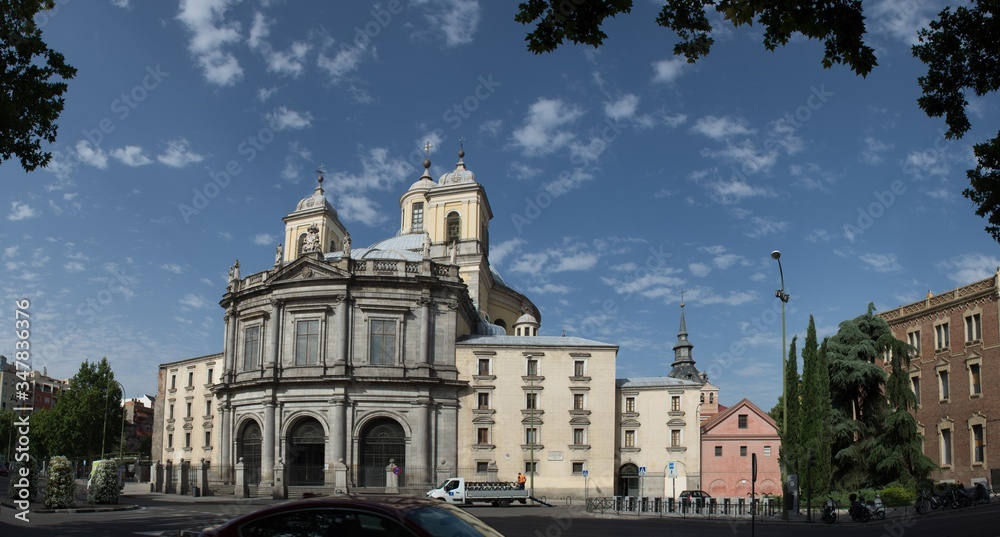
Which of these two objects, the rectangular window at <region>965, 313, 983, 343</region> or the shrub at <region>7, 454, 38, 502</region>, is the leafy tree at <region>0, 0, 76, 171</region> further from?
the rectangular window at <region>965, 313, 983, 343</region>

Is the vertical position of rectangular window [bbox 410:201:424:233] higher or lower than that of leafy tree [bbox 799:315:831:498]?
higher

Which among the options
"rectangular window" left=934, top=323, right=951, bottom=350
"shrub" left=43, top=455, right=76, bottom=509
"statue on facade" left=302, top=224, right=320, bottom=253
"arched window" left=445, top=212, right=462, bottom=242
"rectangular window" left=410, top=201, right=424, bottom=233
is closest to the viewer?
"shrub" left=43, top=455, right=76, bottom=509

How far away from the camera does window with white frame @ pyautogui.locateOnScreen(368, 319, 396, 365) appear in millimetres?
50969

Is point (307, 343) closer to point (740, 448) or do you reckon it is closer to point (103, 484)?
point (103, 484)

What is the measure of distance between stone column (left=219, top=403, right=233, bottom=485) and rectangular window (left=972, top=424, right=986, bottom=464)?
43.8m

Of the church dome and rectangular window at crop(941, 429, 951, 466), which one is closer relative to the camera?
rectangular window at crop(941, 429, 951, 466)

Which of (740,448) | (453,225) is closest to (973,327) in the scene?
(740,448)

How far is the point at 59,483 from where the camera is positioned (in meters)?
29.8

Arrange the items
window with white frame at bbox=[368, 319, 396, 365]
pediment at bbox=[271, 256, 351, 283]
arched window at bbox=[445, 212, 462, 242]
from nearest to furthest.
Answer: pediment at bbox=[271, 256, 351, 283], window with white frame at bbox=[368, 319, 396, 365], arched window at bbox=[445, 212, 462, 242]

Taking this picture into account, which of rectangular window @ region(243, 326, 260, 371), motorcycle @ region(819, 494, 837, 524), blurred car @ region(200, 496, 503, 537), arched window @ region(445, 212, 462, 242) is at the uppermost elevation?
arched window @ region(445, 212, 462, 242)

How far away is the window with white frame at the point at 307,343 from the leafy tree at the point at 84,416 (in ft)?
113

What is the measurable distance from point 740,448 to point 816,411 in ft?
71.8

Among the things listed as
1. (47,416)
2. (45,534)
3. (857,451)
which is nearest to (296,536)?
(45,534)

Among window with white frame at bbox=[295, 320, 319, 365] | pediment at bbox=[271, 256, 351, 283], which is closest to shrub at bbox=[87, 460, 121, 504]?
window with white frame at bbox=[295, 320, 319, 365]
